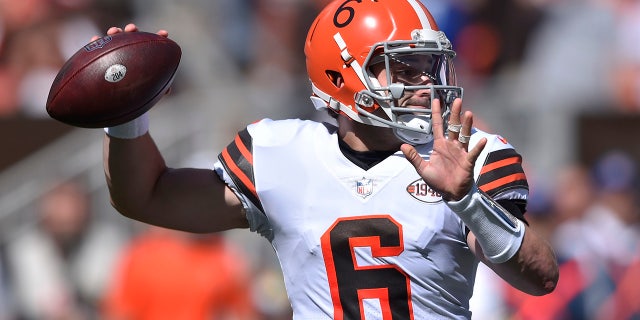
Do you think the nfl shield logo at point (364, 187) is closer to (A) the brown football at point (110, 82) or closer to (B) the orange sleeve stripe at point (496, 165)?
(B) the orange sleeve stripe at point (496, 165)

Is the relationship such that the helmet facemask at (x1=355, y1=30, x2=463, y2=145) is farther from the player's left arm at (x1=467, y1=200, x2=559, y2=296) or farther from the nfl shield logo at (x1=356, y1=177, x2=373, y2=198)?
the player's left arm at (x1=467, y1=200, x2=559, y2=296)

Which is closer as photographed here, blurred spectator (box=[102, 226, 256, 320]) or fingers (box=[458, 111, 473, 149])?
fingers (box=[458, 111, 473, 149])

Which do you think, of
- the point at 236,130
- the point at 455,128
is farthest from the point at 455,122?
the point at 236,130

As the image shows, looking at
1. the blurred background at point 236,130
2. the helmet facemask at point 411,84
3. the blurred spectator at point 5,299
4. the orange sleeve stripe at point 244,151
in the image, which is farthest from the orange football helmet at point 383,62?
the blurred spectator at point 5,299

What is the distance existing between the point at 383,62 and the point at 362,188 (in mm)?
379

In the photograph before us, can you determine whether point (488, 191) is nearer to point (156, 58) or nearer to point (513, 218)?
point (513, 218)

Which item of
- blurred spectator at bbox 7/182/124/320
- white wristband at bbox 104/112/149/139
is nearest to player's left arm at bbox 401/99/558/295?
white wristband at bbox 104/112/149/139

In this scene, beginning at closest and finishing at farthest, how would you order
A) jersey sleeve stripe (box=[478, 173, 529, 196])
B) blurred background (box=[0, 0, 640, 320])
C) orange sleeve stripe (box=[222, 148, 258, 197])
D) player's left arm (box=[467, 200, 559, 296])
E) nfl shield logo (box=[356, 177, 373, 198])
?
player's left arm (box=[467, 200, 559, 296])
jersey sleeve stripe (box=[478, 173, 529, 196])
nfl shield logo (box=[356, 177, 373, 198])
orange sleeve stripe (box=[222, 148, 258, 197])
blurred background (box=[0, 0, 640, 320])

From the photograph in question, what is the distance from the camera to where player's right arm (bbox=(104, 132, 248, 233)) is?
3691 mm

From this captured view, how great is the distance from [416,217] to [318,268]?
0.33m

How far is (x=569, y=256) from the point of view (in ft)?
21.7

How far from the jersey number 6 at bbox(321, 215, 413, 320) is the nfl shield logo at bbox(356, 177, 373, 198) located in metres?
0.07

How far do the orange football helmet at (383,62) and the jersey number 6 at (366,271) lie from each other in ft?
0.89

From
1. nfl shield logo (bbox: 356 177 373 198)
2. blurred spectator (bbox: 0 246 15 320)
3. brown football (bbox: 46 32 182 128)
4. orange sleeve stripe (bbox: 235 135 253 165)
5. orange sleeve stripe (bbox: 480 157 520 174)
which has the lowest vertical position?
blurred spectator (bbox: 0 246 15 320)
